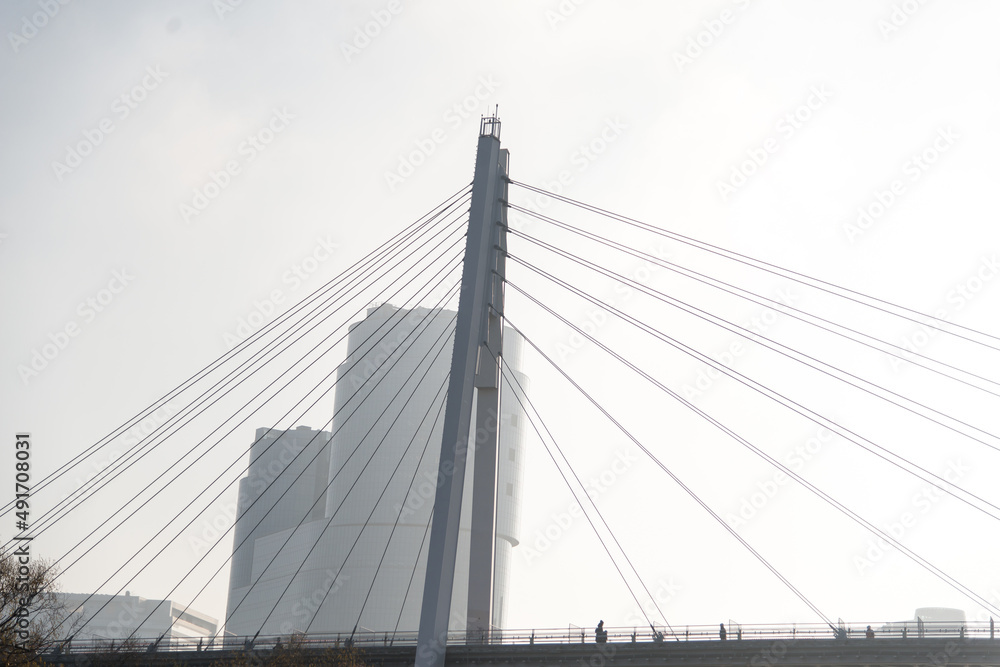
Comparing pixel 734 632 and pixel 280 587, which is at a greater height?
pixel 280 587

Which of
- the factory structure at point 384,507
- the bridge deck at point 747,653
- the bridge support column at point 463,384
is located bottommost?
the bridge deck at point 747,653

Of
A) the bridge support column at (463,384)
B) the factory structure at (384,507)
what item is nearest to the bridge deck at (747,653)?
the bridge support column at (463,384)

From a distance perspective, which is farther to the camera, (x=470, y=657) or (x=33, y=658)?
(x=470, y=657)

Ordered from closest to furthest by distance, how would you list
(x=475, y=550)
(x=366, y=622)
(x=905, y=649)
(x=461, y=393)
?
(x=461, y=393) < (x=475, y=550) < (x=905, y=649) < (x=366, y=622)

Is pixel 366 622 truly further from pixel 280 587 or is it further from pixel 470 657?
pixel 470 657

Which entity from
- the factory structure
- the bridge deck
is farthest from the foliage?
the factory structure

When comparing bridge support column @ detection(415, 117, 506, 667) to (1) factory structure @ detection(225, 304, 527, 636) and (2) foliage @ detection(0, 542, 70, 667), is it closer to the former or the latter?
(2) foliage @ detection(0, 542, 70, 667)

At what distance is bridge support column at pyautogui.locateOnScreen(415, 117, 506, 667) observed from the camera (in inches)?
1193

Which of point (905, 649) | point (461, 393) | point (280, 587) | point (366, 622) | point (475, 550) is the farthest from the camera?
point (280, 587)

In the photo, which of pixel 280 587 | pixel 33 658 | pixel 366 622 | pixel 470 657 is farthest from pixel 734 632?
pixel 280 587

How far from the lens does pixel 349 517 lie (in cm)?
14312

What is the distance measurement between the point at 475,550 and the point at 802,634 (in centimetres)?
1323

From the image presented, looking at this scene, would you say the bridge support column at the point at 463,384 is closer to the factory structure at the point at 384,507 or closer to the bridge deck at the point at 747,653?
the bridge deck at the point at 747,653

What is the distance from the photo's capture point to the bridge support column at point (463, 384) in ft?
99.5
